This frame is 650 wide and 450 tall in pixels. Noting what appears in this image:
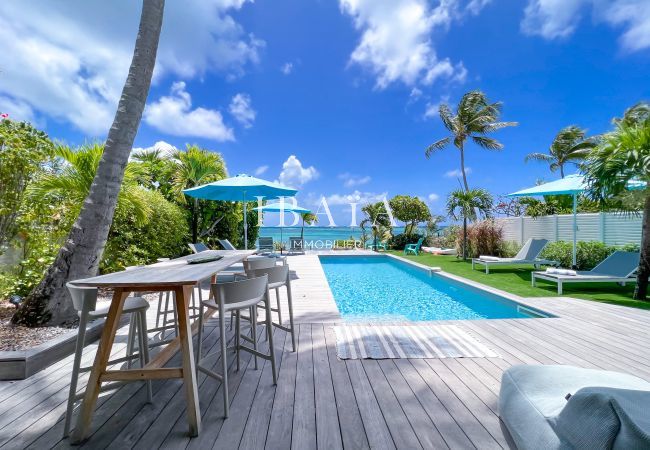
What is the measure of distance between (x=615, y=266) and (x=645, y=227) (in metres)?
1.41

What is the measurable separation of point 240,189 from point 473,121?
15.2 meters

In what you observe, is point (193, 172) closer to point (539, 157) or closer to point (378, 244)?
point (378, 244)

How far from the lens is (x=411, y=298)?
689cm

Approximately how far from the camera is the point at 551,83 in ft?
55.4

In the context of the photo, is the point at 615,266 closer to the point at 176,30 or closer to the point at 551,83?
the point at 176,30

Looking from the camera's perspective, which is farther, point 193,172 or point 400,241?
point 400,241

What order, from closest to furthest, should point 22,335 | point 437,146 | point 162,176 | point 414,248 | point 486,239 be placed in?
point 22,335
point 162,176
point 486,239
point 414,248
point 437,146

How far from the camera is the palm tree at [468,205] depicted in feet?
37.5

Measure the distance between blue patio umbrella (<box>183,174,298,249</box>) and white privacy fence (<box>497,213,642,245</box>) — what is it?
7.83 m

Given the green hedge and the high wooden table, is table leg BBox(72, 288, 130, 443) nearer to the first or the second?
the high wooden table

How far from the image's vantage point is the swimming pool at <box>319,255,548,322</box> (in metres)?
5.45

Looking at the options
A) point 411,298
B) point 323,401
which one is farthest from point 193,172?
point 323,401

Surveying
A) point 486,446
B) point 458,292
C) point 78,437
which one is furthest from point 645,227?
point 78,437

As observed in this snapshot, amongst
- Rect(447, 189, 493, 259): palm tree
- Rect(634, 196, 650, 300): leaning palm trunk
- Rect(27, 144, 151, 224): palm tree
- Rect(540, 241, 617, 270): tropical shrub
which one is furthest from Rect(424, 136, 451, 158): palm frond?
Rect(27, 144, 151, 224): palm tree
